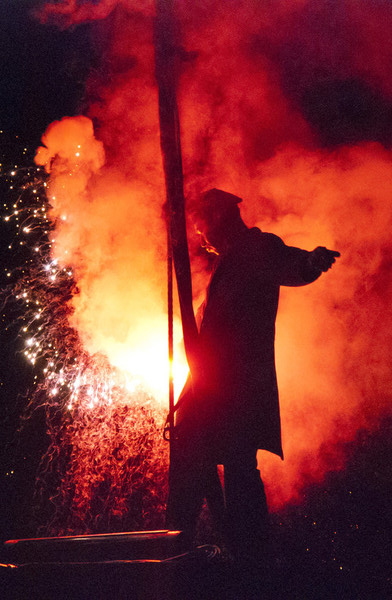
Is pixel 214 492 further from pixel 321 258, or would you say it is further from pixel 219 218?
pixel 219 218

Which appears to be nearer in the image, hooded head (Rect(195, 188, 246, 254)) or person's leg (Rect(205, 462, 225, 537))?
person's leg (Rect(205, 462, 225, 537))

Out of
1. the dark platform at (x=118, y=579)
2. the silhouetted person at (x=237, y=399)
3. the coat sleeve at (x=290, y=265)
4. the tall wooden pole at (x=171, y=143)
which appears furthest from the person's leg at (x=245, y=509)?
the coat sleeve at (x=290, y=265)

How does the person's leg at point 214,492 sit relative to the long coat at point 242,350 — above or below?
below

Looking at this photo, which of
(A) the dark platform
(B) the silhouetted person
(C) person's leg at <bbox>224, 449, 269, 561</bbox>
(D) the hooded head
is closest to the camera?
(A) the dark platform

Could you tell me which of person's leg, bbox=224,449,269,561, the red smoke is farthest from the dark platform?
the red smoke

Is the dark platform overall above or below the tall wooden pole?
below

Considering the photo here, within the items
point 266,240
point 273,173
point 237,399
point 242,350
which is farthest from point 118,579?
point 273,173

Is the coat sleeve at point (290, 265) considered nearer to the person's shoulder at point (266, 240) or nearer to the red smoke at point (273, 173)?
the person's shoulder at point (266, 240)

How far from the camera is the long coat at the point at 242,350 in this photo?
2133 mm

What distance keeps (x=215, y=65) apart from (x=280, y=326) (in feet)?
9.41

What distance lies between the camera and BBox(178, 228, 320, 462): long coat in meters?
2.13

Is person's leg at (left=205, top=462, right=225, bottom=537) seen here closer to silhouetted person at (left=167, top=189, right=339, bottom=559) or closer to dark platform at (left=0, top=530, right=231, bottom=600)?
silhouetted person at (left=167, top=189, right=339, bottom=559)

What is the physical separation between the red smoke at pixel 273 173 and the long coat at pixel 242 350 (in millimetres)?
1501

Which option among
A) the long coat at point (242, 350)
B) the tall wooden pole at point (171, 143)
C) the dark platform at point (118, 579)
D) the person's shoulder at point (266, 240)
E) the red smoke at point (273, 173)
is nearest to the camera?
the dark platform at point (118, 579)
